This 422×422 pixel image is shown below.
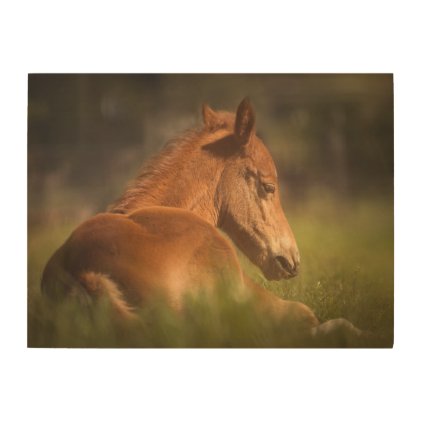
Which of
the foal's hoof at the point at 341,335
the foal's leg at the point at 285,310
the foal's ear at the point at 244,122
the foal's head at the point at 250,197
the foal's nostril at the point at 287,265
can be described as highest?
the foal's ear at the point at 244,122

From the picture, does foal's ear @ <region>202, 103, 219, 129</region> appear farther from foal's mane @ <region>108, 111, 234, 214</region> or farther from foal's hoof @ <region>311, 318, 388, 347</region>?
foal's hoof @ <region>311, 318, 388, 347</region>

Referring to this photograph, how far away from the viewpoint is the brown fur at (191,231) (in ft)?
15.1

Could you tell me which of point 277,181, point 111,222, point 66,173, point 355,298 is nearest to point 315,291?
point 355,298

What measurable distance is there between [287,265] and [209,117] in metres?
1.21

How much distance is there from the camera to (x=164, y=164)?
16.1 feet

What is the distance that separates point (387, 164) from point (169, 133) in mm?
1620

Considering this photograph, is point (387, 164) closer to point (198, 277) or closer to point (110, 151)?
point (198, 277)

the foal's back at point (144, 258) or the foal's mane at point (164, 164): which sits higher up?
the foal's mane at point (164, 164)

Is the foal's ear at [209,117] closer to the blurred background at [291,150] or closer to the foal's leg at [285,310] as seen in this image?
the blurred background at [291,150]

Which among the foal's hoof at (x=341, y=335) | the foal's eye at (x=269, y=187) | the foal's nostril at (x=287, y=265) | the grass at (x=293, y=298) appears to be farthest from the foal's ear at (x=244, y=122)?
the foal's hoof at (x=341, y=335)

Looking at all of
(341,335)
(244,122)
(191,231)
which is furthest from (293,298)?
(244,122)

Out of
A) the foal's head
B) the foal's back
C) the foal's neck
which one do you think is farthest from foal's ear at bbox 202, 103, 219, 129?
the foal's back

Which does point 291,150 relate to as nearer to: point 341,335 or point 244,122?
point 244,122

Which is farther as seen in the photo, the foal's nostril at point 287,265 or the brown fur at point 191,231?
the foal's nostril at point 287,265
